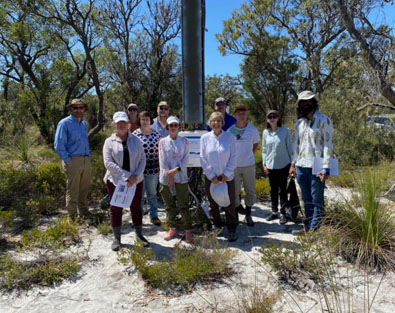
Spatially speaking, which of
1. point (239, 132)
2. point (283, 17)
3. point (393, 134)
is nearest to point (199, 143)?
point (239, 132)

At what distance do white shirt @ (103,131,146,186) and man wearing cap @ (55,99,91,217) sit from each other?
1.12 metres

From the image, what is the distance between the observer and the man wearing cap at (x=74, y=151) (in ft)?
14.6

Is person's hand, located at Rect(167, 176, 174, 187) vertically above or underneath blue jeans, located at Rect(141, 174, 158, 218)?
above

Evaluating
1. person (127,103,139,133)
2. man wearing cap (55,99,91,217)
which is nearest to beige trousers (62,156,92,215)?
man wearing cap (55,99,91,217)

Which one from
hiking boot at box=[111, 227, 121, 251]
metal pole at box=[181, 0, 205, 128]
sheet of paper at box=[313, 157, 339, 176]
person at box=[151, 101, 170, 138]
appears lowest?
hiking boot at box=[111, 227, 121, 251]

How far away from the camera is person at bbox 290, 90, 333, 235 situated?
3699mm

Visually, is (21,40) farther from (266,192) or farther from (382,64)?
(382,64)

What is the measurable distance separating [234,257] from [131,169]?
1605 mm

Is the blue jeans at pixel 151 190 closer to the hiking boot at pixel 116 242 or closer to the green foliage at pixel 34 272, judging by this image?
the hiking boot at pixel 116 242

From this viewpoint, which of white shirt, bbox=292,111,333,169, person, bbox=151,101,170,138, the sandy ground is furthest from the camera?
person, bbox=151,101,170,138

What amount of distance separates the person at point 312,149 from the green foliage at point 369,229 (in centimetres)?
34

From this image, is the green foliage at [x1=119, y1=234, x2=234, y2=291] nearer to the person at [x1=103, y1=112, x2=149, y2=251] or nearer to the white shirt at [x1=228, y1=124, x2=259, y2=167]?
the person at [x1=103, y1=112, x2=149, y2=251]

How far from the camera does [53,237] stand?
12.8 ft

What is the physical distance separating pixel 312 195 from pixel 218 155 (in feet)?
4.24
